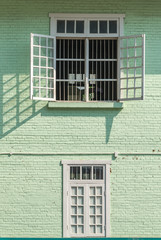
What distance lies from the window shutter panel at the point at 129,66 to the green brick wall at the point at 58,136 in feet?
0.62

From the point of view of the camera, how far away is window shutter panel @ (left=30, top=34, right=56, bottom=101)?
933cm

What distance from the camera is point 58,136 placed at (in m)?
9.43

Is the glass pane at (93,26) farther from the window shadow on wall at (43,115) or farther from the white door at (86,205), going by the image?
the white door at (86,205)

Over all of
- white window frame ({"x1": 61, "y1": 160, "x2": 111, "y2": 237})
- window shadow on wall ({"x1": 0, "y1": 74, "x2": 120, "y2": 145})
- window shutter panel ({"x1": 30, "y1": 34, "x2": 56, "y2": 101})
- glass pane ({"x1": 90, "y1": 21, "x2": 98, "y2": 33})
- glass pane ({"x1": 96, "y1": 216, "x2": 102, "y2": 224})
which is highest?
glass pane ({"x1": 90, "y1": 21, "x2": 98, "y2": 33})

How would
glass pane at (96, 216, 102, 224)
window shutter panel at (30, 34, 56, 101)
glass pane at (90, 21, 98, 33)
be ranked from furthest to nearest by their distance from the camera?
glass pane at (90, 21, 98, 33)
glass pane at (96, 216, 102, 224)
window shutter panel at (30, 34, 56, 101)

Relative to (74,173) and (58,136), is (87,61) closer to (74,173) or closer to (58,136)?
(58,136)

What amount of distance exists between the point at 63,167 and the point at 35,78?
6.85 ft

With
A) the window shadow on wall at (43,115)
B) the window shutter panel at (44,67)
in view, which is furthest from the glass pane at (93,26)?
the window shadow on wall at (43,115)

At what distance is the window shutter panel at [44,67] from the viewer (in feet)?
30.6

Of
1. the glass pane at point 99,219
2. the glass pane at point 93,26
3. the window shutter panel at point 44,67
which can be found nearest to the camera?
the window shutter panel at point 44,67

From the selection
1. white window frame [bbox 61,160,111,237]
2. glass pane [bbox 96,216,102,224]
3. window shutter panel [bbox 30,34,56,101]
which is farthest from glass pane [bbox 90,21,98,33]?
glass pane [bbox 96,216,102,224]

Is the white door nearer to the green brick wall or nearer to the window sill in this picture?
the green brick wall

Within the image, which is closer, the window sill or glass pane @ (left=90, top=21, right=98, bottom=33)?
the window sill

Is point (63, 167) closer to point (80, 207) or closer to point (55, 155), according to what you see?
point (55, 155)
